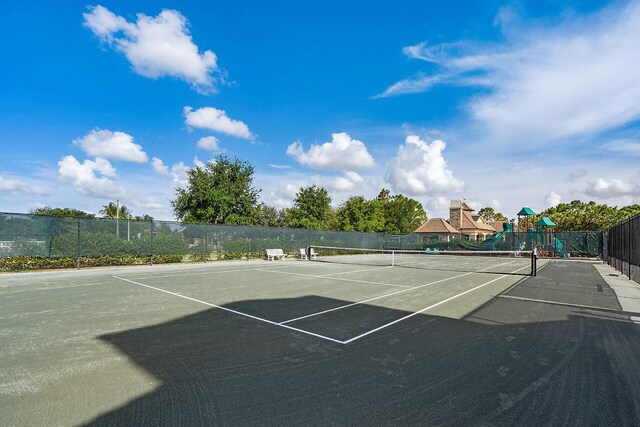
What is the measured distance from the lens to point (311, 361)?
14.2 ft

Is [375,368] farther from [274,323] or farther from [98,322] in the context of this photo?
[98,322]

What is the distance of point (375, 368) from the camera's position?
4094 mm

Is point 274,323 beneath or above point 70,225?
beneath

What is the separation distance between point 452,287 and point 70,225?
16.8 meters

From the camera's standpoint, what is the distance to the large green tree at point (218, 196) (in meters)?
28.6

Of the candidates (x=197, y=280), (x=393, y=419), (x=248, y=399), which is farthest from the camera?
(x=197, y=280)

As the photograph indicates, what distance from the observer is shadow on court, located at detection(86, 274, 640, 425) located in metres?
3.04

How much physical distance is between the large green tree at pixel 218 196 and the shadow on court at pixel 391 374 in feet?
Result: 77.5

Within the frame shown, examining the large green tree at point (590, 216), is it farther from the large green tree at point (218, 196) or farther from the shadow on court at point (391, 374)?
the shadow on court at point (391, 374)

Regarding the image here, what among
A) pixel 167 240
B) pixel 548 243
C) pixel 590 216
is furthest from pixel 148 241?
pixel 590 216

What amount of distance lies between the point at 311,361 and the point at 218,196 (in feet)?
84.9

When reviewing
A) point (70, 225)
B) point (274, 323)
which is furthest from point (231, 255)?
point (274, 323)

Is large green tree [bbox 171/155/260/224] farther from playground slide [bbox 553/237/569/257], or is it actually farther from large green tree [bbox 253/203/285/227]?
large green tree [bbox 253/203/285/227]

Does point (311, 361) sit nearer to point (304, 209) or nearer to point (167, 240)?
point (167, 240)
